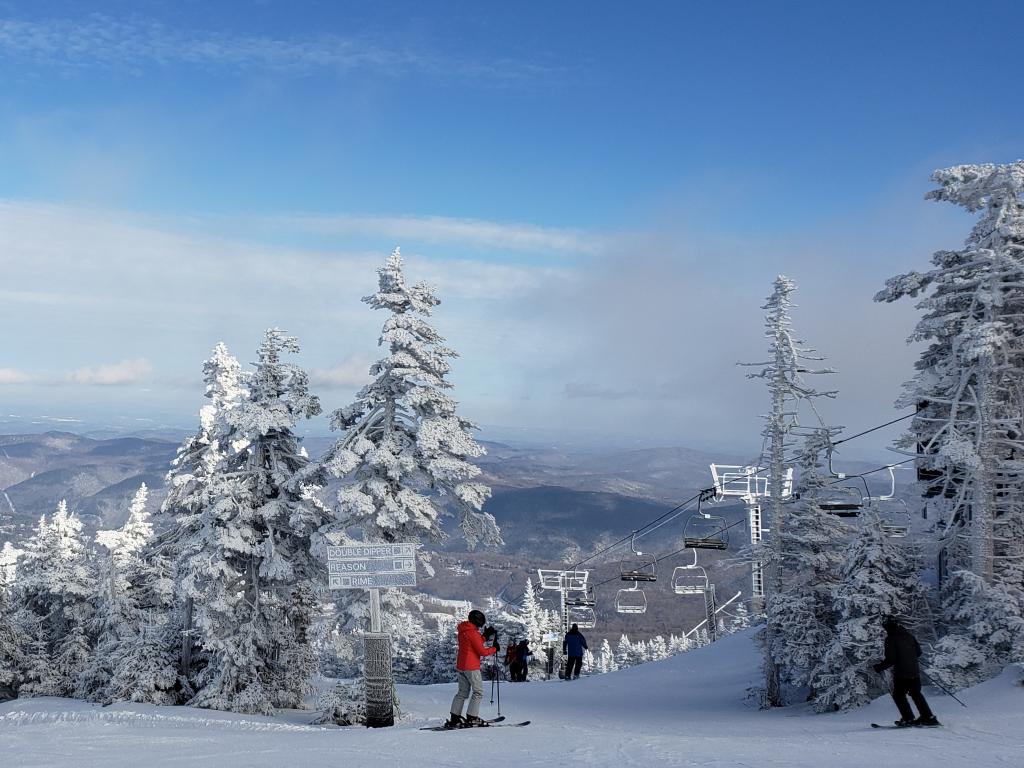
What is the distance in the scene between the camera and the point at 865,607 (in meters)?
18.0

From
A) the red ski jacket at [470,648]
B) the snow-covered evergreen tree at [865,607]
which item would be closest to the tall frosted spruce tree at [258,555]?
the red ski jacket at [470,648]

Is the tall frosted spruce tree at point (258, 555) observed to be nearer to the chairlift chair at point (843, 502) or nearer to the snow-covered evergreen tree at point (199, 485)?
the snow-covered evergreen tree at point (199, 485)

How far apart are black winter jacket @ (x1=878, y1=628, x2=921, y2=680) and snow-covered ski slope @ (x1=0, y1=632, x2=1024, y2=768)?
899mm

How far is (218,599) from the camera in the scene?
69.9 ft

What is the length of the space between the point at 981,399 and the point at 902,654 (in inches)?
322

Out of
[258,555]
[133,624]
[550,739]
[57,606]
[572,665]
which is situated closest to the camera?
[550,739]

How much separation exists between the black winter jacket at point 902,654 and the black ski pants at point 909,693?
0.31 feet

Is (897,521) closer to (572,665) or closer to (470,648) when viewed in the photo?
(572,665)

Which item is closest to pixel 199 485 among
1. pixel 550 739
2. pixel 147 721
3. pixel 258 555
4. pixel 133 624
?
pixel 258 555

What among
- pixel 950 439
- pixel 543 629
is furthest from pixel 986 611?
pixel 543 629

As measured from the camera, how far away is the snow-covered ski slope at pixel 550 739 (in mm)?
10352

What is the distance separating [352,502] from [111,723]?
6945 millimetres

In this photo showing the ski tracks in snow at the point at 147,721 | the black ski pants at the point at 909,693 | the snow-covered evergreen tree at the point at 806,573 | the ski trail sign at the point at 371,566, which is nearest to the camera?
the black ski pants at the point at 909,693

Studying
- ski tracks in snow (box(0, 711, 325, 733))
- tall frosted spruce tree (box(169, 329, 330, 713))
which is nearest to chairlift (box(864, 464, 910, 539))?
ski tracks in snow (box(0, 711, 325, 733))
